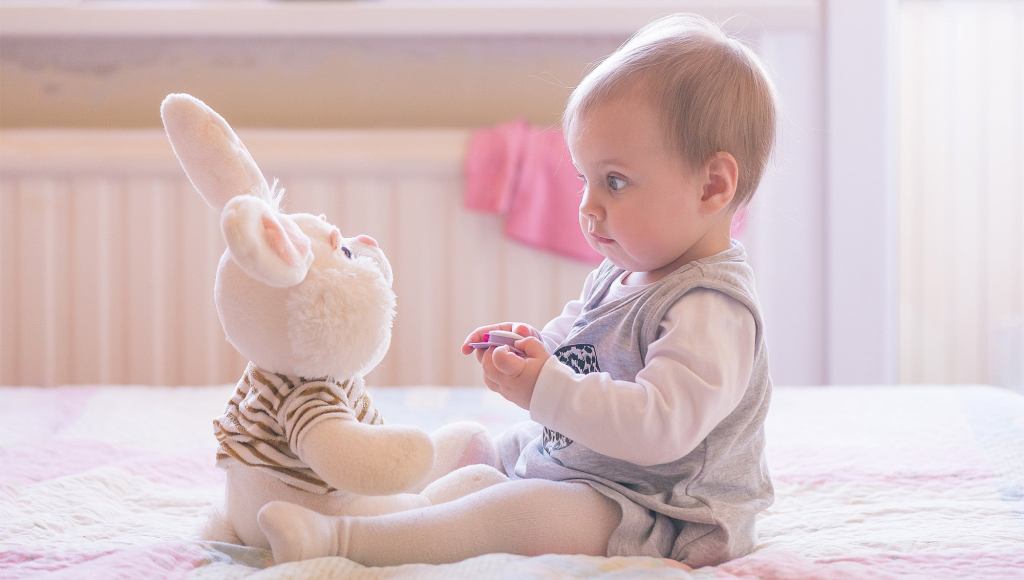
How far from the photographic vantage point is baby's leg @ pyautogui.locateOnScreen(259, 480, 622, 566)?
797 mm

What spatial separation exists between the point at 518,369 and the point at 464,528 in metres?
0.13

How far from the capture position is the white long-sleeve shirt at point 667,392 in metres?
0.83

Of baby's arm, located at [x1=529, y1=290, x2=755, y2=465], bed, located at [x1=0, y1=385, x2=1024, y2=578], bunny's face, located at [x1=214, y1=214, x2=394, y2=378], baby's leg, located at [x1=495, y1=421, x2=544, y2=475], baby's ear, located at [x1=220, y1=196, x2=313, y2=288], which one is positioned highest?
baby's ear, located at [x1=220, y1=196, x2=313, y2=288]

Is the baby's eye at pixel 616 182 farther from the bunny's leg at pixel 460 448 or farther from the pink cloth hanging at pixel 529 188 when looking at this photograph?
the pink cloth hanging at pixel 529 188

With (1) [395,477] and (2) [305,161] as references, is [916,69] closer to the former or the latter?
(2) [305,161]

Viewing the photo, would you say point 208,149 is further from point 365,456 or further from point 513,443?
point 513,443

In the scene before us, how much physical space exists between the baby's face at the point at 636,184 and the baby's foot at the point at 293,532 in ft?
1.13

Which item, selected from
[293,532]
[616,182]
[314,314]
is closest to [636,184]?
[616,182]

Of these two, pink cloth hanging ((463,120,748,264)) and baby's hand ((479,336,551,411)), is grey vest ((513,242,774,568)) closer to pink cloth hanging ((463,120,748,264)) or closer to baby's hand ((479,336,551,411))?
baby's hand ((479,336,551,411))

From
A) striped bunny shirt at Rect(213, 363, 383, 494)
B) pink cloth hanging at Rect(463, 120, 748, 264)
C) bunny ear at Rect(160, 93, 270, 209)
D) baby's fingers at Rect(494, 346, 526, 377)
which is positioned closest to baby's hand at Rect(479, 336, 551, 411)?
baby's fingers at Rect(494, 346, 526, 377)

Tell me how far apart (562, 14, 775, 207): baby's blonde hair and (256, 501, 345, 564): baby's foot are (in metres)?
0.41

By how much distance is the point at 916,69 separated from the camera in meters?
2.35

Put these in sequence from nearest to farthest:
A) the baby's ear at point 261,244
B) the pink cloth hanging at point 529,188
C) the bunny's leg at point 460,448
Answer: the baby's ear at point 261,244 → the bunny's leg at point 460,448 → the pink cloth hanging at point 529,188

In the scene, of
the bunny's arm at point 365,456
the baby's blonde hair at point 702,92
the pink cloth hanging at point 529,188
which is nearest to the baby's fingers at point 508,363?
the bunny's arm at point 365,456
